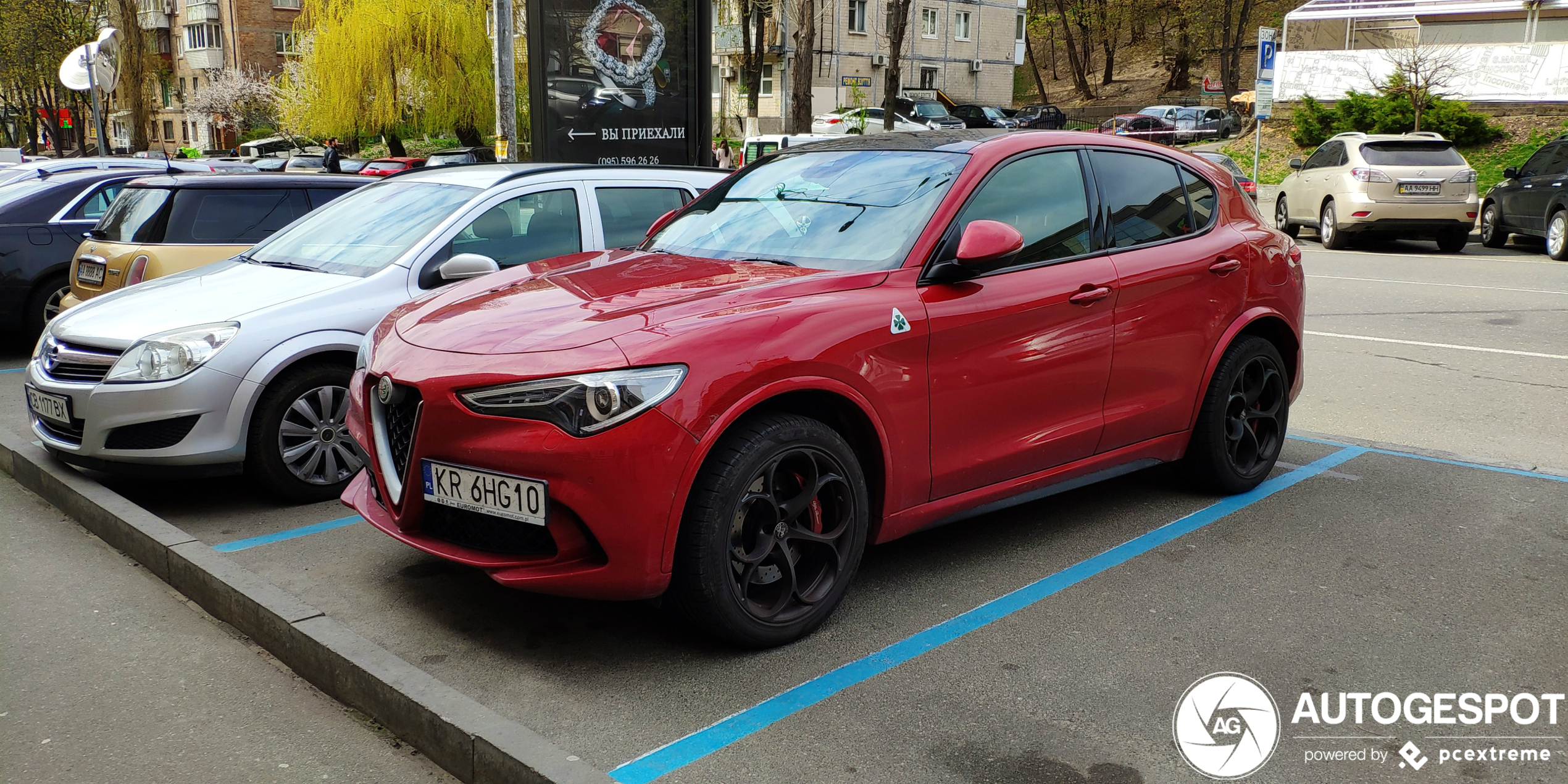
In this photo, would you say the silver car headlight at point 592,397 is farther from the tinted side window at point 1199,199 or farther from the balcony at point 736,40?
the balcony at point 736,40

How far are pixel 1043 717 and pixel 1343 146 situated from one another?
59.0 ft

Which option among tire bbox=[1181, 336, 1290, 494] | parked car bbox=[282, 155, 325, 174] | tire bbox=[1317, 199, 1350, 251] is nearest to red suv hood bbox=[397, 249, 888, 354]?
tire bbox=[1181, 336, 1290, 494]

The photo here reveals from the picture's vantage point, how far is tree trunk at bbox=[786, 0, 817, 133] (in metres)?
27.3

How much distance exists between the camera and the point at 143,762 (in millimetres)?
3301

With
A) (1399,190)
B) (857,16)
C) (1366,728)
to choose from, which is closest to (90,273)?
(1366,728)

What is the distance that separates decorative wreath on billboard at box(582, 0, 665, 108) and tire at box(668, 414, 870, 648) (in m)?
9.51

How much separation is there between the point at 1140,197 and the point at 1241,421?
120 centimetres

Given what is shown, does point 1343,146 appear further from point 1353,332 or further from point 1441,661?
point 1441,661

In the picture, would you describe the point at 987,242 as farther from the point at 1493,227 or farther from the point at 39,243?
the point at 1493,227

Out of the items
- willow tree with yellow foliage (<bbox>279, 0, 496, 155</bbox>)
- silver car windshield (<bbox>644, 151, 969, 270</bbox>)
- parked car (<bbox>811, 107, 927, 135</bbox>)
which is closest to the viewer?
silver car windshield (<bbox>644, 151, 969, 270</bbox>)

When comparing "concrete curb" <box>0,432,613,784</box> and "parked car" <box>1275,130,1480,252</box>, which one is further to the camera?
"parked car" <box>1275,130,1480,252</box>

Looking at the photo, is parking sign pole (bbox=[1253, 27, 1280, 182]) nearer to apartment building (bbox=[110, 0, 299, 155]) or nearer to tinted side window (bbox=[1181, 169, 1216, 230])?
tinted side window (bbox=[1181, 169, 1216, 230])

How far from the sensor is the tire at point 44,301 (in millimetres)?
10344

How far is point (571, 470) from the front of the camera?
135 inches
